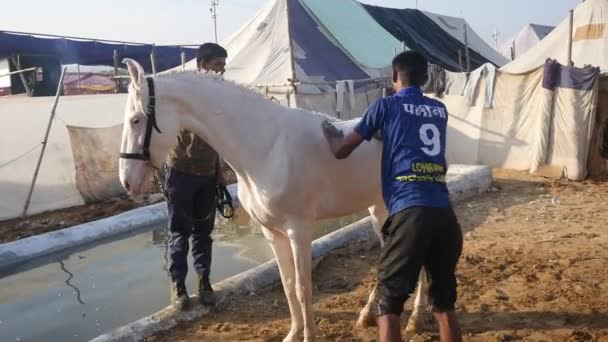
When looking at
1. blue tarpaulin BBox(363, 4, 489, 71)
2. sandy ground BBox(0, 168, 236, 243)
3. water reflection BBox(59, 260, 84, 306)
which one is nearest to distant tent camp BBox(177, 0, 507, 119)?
blue tarpaulin BBox(363, 4, 489, 71)

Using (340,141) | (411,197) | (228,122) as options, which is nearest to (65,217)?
(228,122)

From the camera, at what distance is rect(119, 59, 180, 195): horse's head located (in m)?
3.18

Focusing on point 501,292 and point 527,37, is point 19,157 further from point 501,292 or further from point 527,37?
point 527,37

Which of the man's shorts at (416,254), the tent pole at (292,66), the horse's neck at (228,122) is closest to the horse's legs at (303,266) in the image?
the horse's neck at (228,122)

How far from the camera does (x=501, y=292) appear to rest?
4.53 metres

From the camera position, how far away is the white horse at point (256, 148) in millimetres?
3234

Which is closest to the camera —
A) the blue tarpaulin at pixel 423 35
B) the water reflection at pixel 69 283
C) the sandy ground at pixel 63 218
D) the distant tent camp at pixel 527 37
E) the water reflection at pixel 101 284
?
the water reflection at pixel 101 284

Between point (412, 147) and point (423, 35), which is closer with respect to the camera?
point (412, 147)

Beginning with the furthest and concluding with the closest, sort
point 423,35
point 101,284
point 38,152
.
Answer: point 423,35 < point 38,152 < point 101,284

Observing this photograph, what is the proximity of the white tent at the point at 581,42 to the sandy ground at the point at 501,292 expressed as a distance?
638cm

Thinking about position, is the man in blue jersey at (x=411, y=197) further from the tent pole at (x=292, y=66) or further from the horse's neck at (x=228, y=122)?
the tent pole at (x=292, y=66)

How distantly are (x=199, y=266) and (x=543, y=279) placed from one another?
294 centimetres

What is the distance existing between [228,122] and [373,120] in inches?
40.4

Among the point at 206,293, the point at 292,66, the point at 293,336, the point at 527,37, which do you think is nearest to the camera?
the point at 293,336
